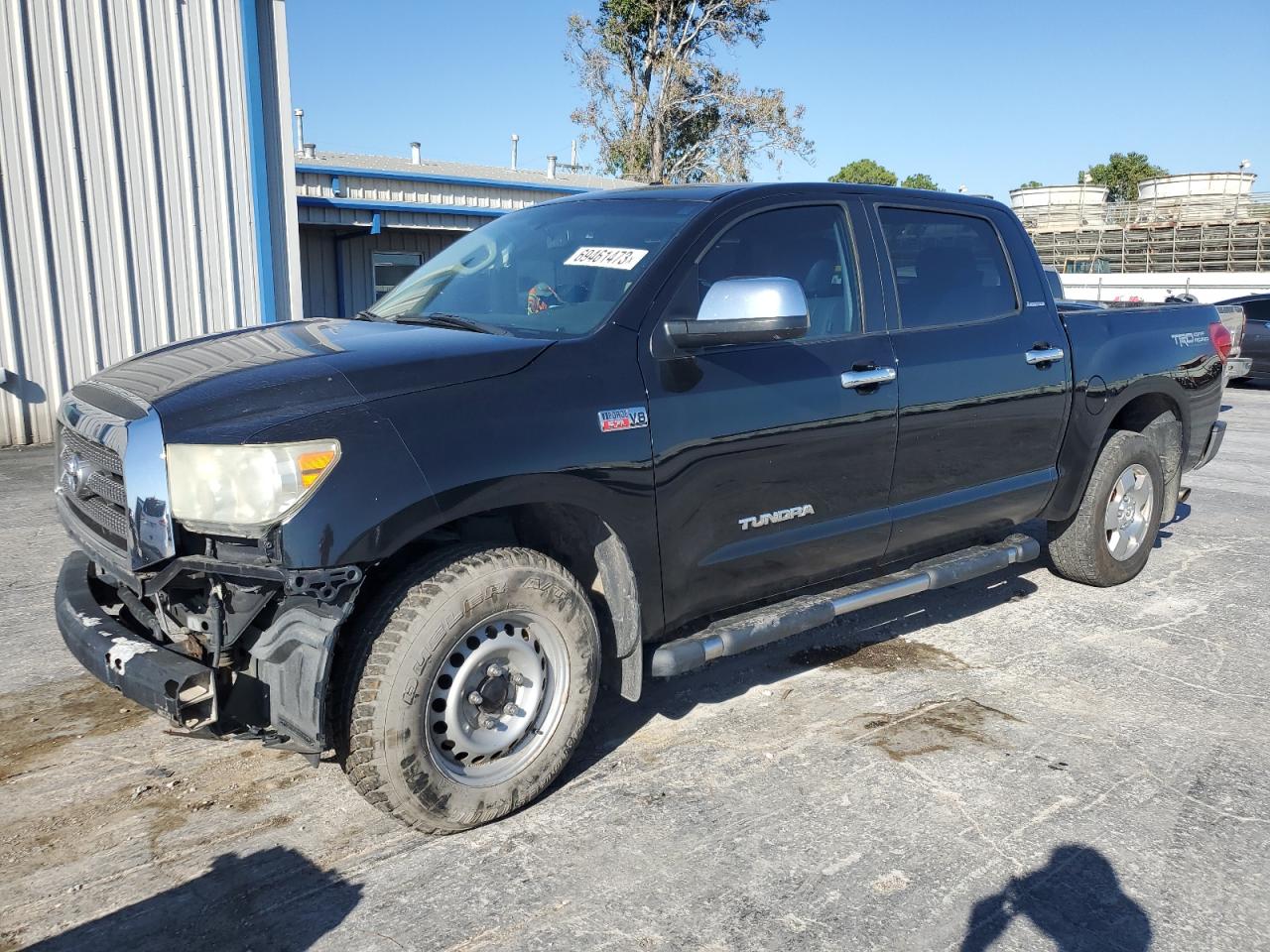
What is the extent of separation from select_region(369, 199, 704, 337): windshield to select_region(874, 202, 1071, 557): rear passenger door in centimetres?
118

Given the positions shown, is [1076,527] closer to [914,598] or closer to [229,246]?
[914,598]

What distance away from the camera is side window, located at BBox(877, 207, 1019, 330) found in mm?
4414

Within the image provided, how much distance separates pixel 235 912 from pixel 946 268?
3855 mm

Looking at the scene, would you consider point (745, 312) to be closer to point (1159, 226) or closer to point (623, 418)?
point (623, 418)

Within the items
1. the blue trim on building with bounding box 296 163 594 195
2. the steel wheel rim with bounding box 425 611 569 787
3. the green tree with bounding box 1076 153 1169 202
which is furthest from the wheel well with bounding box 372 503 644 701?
the green tree with bounding box 1076 153 1169 202

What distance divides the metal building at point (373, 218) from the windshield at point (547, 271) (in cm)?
1256

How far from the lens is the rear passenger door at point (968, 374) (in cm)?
432

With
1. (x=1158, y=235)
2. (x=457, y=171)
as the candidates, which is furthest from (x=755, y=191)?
(x=1158, y=235)

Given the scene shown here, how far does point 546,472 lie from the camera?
3.11 meters

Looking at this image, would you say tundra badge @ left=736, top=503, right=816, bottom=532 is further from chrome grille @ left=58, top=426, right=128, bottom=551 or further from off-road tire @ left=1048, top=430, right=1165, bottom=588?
off-road tire @ left=1048, top=430, right=1165, bottom=588

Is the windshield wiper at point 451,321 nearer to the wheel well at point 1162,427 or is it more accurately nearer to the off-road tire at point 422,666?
the off-road tire at point 422,666

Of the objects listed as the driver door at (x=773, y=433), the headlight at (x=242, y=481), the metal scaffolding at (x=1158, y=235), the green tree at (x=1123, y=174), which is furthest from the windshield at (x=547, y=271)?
the green tree at (x=1123, y=174)

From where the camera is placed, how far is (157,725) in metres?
3.83

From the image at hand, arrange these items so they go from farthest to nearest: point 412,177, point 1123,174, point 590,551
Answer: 1. point 1123,174
2. point 412,177
3. point 590,551
